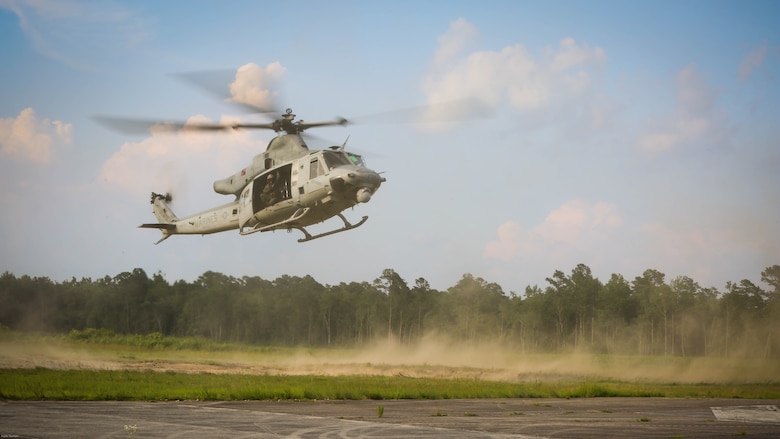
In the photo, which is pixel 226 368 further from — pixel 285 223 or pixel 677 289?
pixel 677 289

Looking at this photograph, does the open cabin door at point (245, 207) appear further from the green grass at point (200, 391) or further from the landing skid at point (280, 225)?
the green grass at point (200, 391)

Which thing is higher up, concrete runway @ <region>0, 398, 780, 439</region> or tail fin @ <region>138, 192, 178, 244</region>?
tail fin @ <region>138, 192, 178, 244</region>

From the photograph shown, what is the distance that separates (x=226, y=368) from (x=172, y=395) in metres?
22.7

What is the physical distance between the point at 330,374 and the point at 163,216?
14.6 m

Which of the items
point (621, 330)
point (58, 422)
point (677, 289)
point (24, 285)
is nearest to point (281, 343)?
point (24, 285)

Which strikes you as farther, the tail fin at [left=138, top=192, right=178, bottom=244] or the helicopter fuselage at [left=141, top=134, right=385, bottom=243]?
the tail fin at [left=138, top=192, right=178, bottom=244]

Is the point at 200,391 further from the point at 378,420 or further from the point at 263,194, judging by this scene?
the point at 378,420

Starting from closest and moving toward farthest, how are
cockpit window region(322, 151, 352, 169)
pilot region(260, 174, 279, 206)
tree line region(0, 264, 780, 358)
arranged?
cockpit window region(322, 151, 352, 169), pilot region(260, 174, 279, 206), tree line region(0, 264, 780, 358)

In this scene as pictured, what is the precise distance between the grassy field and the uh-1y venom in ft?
23.8

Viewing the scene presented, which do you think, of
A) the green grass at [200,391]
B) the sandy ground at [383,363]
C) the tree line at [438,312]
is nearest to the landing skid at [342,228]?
the green grass at [200,391]

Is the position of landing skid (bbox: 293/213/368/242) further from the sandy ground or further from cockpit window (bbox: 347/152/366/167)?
the sandy ground

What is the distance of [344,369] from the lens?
165 ft

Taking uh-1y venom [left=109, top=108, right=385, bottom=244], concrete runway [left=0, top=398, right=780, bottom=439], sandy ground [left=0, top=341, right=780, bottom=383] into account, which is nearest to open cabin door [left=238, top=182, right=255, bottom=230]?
uh-1y venom [left=109, top=108, right=385, bottom=244]

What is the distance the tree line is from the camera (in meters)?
72.6
